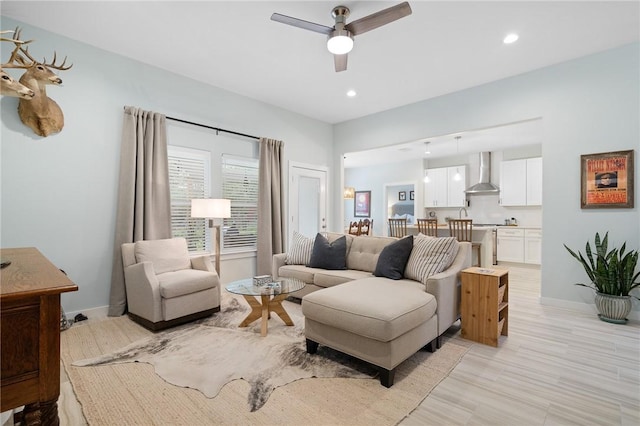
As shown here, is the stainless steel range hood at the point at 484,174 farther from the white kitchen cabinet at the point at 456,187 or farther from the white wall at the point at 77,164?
the white wall at the point at 77,164

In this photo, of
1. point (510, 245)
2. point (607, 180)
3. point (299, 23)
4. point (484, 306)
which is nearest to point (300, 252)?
point (484, 306)

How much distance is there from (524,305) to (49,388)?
177 inches

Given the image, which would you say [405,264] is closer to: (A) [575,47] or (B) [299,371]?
(B) [299,371]

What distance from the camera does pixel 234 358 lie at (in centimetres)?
238

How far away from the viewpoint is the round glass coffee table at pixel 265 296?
278cm

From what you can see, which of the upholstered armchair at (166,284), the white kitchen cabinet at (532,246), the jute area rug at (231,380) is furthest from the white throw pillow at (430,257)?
the white kitchen cabinet at (532,246)

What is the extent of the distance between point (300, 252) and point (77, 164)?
2702 mm

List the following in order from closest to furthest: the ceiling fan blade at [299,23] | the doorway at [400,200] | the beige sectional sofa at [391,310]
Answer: the beige sectional sofa at [391,310]
the ceiling fan blade at [299,23]
the doorway at [400,200]

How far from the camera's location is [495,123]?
4199 millimetres

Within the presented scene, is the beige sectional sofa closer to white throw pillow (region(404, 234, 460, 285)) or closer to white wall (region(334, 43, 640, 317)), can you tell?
white throw pillow (region(404, 234, 460, 285))

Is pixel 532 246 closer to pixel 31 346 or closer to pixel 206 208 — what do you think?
pixel 206 208

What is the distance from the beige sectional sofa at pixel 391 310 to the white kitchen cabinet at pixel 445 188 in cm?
542

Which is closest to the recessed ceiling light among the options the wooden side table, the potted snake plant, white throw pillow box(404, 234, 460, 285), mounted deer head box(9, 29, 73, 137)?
white throw pillow box(404, 234, 460, 285)

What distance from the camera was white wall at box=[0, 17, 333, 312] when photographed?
294 cm
